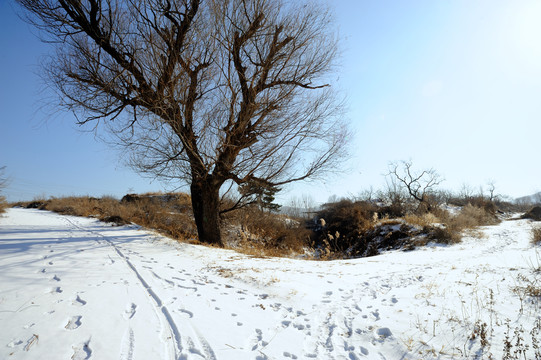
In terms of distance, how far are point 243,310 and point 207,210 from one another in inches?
228

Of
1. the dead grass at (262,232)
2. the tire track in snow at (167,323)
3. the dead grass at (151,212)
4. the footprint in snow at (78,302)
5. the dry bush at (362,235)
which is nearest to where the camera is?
the tire track in snow at (167,323)

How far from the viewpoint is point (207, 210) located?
843 cm

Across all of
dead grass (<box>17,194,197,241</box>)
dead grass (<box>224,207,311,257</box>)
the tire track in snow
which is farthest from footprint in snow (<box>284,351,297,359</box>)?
dead grass (<box>224,207,311,257</box>)

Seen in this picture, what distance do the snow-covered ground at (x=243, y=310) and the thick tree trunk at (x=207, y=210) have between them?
356 centimetres

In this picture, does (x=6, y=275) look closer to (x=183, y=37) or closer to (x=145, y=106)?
(x=145, y=106)

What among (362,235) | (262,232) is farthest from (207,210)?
(362,235)

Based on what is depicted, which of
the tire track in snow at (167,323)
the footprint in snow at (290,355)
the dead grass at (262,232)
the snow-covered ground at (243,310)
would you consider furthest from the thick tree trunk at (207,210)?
the footprint in snow at (290,355)

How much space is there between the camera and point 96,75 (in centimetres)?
646

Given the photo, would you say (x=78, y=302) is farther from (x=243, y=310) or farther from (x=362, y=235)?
(x=362, y=235)

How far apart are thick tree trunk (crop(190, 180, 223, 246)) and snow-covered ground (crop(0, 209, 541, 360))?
11.7 ft

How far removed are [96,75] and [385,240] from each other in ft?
39.2

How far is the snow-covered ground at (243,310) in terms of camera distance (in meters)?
2.07

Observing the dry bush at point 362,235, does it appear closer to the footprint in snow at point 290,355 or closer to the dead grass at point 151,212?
the dead grass at point 151,212

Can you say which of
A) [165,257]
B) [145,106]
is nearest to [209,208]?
[165,257]
